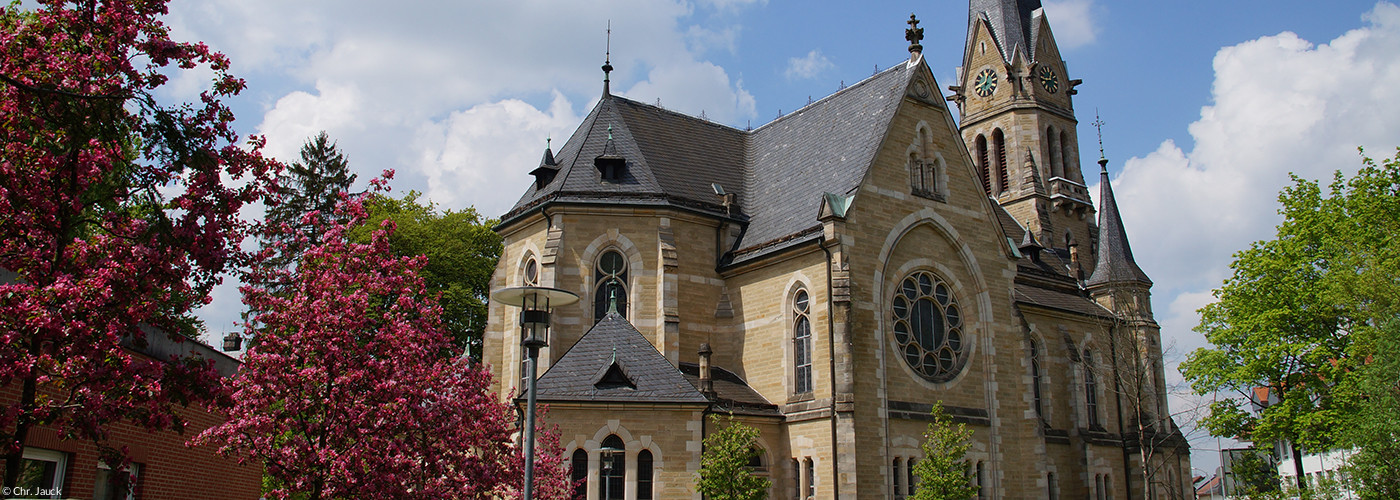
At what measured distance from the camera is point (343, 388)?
12617 mm

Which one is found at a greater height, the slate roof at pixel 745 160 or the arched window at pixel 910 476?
the slate roof at pixel 745 160

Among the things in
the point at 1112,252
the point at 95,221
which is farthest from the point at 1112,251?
the point at 95,221

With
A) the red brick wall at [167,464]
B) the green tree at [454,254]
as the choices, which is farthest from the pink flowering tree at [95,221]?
the green tree at [454,254]

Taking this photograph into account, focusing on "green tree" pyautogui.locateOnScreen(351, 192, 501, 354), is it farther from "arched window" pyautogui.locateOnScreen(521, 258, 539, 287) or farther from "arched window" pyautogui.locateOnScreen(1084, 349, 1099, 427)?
"arched window" pyautogui.locateOnScreen(1084, 349, 1099, 427)

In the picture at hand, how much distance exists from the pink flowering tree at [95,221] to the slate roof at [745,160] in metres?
20.3

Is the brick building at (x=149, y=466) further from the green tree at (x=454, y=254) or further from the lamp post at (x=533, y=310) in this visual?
the green tree at (x=454, y=254)

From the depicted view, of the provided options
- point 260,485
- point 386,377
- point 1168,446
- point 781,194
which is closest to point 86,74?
point 386,377

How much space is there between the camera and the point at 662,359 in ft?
85.5

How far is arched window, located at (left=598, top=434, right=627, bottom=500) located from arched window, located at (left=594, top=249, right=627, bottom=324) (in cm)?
592

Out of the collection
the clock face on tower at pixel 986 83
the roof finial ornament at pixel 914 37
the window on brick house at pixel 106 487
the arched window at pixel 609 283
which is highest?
the clock face on tower at pixel 986 83

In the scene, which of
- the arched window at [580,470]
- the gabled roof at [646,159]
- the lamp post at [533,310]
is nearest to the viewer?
the lamp post at [533,310]

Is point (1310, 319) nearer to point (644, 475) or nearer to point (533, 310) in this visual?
point (644, 475)

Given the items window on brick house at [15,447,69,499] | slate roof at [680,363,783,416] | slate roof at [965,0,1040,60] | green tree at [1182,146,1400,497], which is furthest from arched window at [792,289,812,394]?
slate roof at [965,0,1040,60]

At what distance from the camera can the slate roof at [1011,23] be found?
49.6 meters
